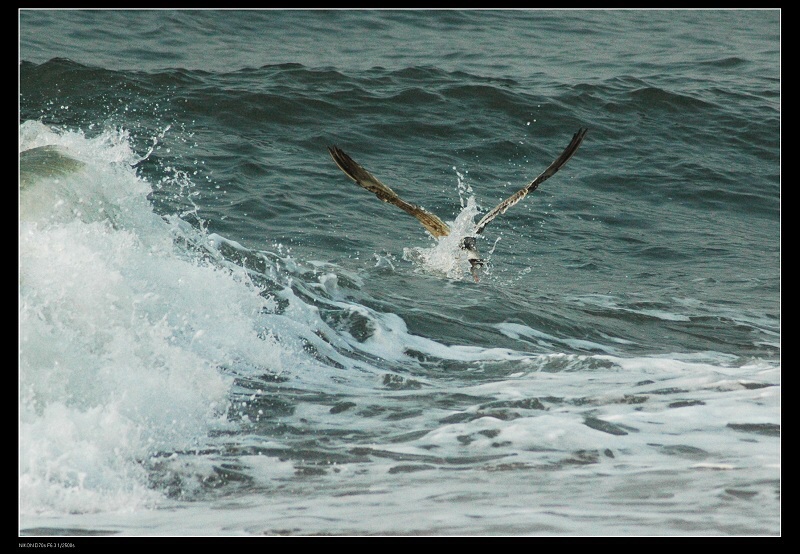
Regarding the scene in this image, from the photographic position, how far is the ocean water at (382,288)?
4.23 m

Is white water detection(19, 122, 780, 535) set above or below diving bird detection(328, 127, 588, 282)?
below

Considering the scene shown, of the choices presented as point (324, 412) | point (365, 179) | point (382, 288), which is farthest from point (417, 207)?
point (324, 412)

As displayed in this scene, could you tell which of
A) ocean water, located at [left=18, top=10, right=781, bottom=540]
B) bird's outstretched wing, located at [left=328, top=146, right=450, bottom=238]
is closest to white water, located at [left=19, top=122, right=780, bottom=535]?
ocean water, located at [left=18, top=10, right=781, bottom=540]

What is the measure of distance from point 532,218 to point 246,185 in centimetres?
320

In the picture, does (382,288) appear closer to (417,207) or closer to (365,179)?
(417,207)

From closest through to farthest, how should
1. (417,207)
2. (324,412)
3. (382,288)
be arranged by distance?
(324,412) < (382,288) < (417,207)

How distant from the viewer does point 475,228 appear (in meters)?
8.44

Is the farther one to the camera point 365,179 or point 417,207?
point 417,207

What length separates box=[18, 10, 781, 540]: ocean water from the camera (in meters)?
4.23

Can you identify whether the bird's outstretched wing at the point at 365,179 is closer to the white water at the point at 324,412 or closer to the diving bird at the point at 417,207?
the diving bird at the point at 417,207

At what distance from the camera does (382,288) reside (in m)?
8.03

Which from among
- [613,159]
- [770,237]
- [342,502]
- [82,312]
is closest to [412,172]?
[613,159]

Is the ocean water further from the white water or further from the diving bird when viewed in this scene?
the diving bird

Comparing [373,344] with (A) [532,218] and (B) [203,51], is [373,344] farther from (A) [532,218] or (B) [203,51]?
(B) [203,51]
